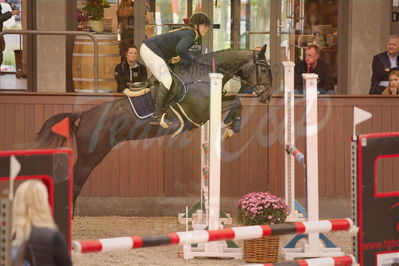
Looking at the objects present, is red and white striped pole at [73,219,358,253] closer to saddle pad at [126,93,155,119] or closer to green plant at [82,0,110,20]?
saddle pad at [126,93,155,119]

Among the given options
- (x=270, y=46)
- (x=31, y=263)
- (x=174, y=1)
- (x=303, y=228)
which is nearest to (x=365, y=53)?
(x=270, y=46)

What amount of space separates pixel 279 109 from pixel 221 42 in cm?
337

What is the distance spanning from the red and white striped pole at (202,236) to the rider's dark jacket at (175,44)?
4.30 m

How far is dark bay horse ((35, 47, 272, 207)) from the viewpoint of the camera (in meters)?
11.5

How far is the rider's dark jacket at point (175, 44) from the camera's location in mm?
11156

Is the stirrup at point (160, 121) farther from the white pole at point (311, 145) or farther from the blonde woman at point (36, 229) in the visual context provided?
the blonde woman at point (36, 229)

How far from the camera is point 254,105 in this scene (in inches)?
469

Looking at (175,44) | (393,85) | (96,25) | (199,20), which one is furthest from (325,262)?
(96,25)

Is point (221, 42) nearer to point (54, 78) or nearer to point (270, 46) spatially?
point (270, 46)

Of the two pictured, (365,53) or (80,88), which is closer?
(80,88)

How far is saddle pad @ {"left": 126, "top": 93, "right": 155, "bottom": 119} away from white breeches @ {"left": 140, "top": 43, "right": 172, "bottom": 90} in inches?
8.3

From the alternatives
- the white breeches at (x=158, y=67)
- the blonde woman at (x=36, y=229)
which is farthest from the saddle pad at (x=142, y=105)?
the blonde woman at (x=36, y=229)

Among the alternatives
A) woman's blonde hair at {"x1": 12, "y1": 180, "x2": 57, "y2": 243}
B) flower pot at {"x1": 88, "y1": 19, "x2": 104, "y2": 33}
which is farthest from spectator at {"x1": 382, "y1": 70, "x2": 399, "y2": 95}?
woman's blonde hair at {"x1": 12, "y1": 180, "x2": 57, "y2": 243}

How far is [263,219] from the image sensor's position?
9617mm
